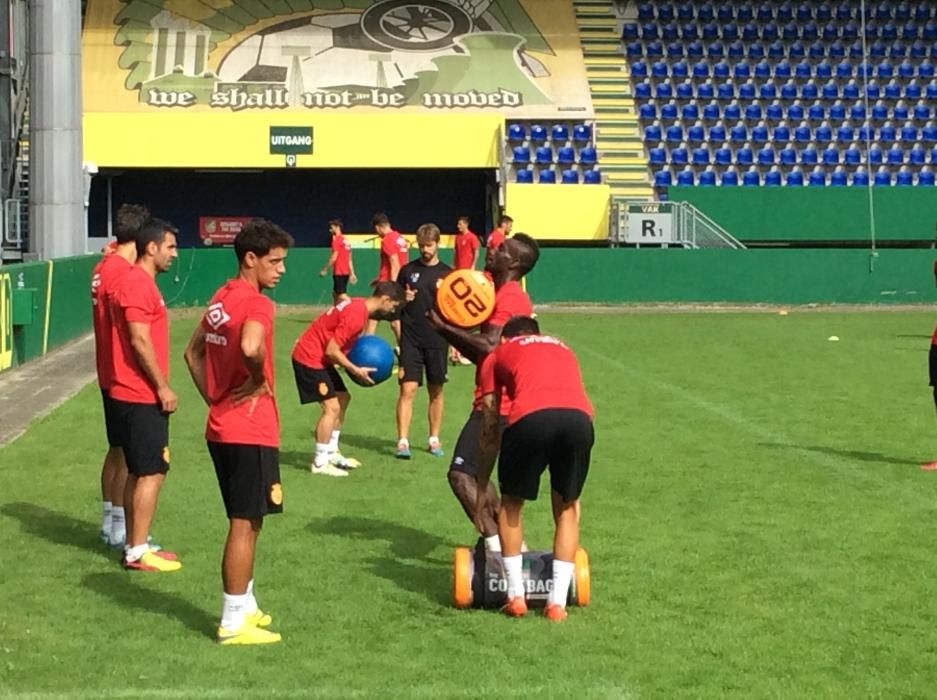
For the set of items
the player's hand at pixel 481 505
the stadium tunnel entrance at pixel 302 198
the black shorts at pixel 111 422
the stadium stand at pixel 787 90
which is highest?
the stadium stand at pixel 787 90

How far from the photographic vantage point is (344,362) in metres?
11.0

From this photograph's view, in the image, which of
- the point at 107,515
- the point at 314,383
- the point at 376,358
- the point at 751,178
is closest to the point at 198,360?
the point at 107,515

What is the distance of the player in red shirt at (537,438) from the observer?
7066 millimetres

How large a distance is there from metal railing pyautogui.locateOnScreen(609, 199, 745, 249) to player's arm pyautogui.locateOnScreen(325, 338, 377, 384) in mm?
24635

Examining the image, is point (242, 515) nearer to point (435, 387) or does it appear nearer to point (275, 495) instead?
point (275, 495)

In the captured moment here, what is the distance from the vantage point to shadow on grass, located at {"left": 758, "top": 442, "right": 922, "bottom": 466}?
1221cm

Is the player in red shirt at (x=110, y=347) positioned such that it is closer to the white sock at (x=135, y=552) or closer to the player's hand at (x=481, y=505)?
the white sock at (x=135, y=552)

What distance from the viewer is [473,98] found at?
39562mm

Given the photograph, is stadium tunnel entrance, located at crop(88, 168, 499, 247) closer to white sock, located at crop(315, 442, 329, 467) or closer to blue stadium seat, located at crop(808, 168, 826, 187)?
blue stadium seat, located at crop(808, 168, 826, 187)

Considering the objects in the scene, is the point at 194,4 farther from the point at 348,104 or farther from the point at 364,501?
the point at 364,501

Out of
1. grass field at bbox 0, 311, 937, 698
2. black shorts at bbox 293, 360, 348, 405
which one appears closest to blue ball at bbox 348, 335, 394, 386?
black shorts at bbox 293, 360, 348, 405

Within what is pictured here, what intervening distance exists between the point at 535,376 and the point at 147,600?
2.31 meters

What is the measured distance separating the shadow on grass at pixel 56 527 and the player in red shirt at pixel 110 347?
12 centimetres

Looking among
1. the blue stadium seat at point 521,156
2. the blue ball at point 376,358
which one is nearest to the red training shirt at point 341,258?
the blue stadium seat at point 521,156
